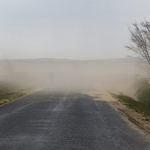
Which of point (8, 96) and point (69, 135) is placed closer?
point (69, 135)

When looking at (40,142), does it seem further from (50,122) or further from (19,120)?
(19,120)

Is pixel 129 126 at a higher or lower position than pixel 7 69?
lower

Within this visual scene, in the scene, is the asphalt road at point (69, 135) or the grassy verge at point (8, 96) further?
the grassy verge at point (8, 96)

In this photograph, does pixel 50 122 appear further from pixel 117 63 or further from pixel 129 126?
pixel 117 63

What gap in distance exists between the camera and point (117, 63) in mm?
161250

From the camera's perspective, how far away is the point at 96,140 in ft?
21.5

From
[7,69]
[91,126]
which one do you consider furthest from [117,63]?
[91,126]

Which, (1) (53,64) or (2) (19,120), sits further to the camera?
(1) (53,64)

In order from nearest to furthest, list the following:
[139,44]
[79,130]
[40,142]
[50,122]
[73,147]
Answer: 1. [73,147]
2. [40,142]
3. [79,130]
4. [50,122]
5. [139,44]

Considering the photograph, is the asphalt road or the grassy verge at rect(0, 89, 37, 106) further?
the grassy verge at rect(0, 89, 37, 106)

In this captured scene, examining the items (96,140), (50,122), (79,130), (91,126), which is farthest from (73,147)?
(50,122)

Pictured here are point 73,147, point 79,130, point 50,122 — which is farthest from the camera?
point 50,122

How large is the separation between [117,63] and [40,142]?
16028cm

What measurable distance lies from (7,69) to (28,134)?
53900 millimetres
